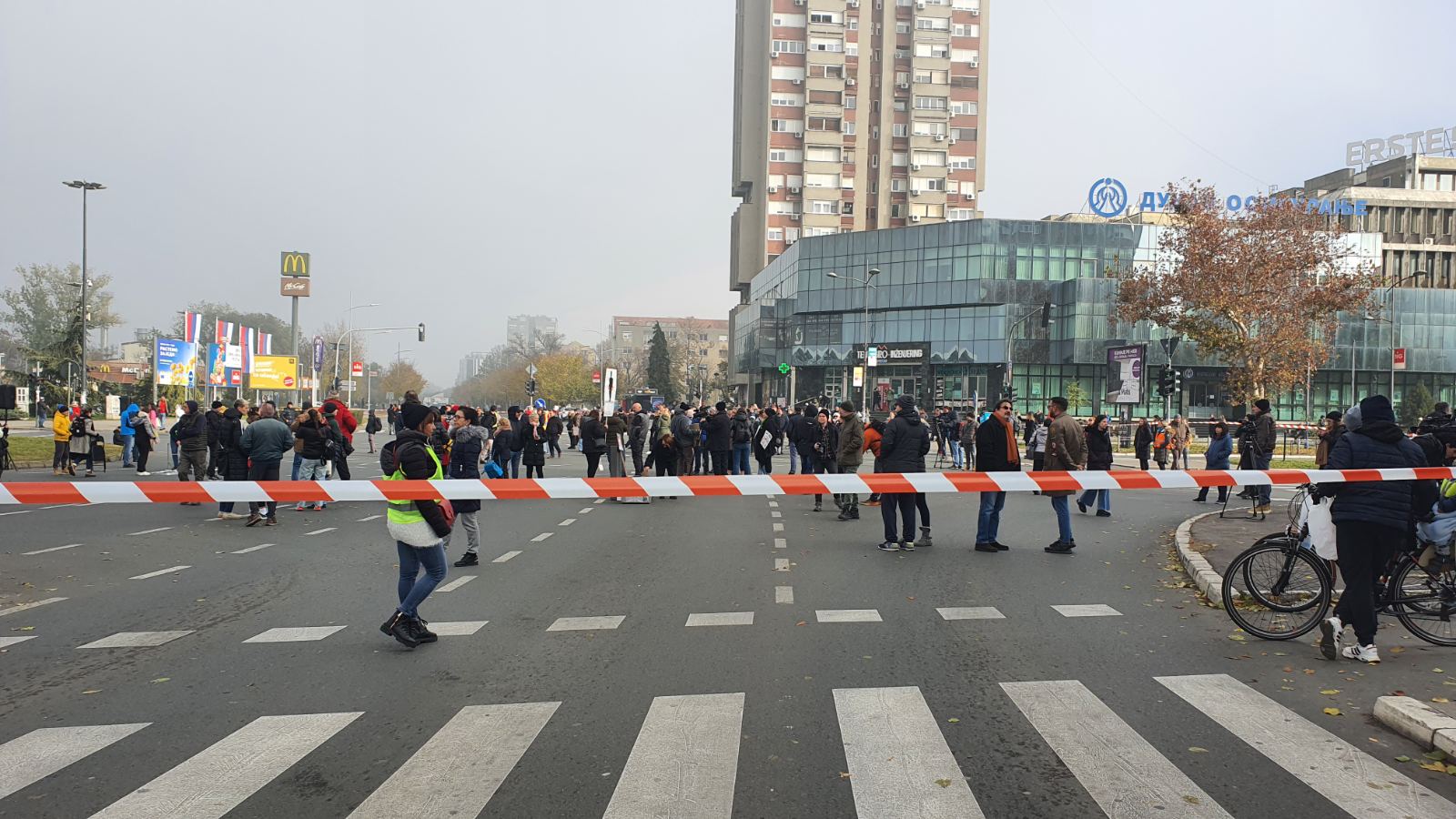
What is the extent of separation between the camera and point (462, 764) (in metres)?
4.43

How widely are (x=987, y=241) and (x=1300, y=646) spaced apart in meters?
64.7

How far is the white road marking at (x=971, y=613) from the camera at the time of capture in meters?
7.68

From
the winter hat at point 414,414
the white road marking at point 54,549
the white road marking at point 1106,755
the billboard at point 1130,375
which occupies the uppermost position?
the billboard at point 1130,375

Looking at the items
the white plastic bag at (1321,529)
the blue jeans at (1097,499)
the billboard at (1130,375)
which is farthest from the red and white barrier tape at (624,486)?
the billboard at (1130,375)

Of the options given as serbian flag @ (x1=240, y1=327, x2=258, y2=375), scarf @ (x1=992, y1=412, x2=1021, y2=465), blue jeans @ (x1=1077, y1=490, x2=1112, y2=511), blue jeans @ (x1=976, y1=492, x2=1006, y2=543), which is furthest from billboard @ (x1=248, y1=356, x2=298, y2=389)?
blue jeans @ (x1=976, y1=492, x2=1006, y2=543)

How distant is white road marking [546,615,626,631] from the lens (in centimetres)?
732

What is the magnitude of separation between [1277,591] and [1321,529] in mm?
684

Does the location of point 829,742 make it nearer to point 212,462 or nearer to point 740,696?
point 740,696

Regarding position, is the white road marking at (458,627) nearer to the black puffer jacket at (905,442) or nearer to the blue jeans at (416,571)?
the blue jeans at (416,571)

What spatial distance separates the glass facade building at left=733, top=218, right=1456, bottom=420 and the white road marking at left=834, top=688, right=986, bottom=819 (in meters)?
61.7

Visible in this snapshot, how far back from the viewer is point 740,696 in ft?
18.0

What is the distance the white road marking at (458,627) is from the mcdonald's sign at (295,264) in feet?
163

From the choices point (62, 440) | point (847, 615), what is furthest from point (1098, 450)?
point (62, 440)

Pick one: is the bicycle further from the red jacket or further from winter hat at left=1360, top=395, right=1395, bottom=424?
the red jacket
